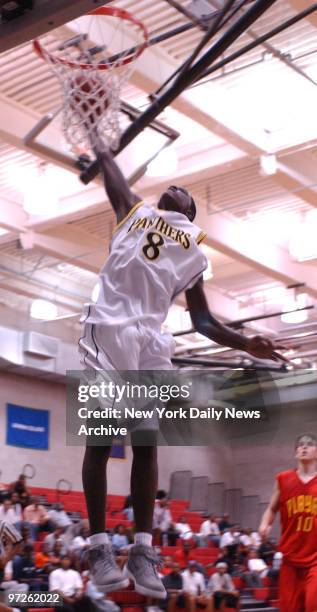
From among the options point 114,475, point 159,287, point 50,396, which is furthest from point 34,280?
point 159,287

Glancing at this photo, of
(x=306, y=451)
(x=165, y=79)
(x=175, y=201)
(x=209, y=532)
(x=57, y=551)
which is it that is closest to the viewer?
(x=175, y=201)

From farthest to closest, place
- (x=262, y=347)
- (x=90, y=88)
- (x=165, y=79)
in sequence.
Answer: (x=165, y=79) < (x=90, y=88) < (x=262, y=347)

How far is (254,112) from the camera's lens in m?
12.0

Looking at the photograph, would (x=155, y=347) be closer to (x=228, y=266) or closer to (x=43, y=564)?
(x=43, y=564)

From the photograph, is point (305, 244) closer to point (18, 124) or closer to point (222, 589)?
point (18, 124)

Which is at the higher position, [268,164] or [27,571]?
[268,164]

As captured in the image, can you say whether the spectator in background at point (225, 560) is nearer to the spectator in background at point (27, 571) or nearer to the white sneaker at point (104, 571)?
the spectator in background at point (27, 571)

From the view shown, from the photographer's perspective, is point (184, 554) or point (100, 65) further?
point (184, 554)

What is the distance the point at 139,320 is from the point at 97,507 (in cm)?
66

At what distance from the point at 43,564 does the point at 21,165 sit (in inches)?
223

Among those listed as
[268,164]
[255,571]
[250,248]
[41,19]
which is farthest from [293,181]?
[41,19]

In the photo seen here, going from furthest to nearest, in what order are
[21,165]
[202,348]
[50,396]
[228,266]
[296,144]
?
[50,396]
[228,266]
[202,348]
[21,165]
[296,144]

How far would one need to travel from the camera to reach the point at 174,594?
479 inches

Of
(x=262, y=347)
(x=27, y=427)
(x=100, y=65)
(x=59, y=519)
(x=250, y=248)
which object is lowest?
(x=59, y=519)
